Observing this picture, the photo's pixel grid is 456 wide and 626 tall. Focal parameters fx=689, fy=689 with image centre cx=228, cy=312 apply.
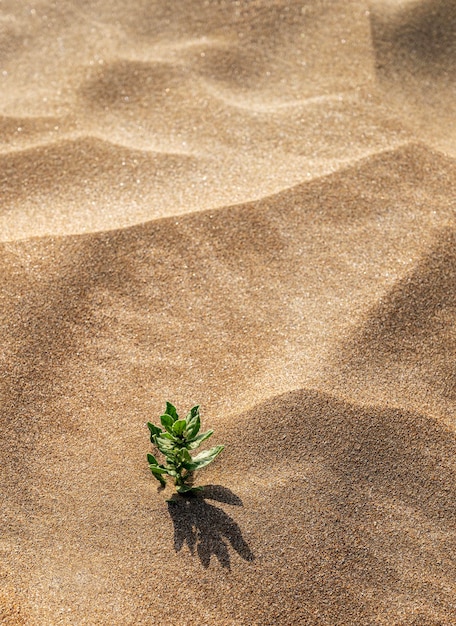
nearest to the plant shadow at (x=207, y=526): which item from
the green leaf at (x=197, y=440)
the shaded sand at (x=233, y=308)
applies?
the shaded sand at (x=233, y=308)

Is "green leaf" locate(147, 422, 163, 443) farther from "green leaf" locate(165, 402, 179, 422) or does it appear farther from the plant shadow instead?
the plant shadow

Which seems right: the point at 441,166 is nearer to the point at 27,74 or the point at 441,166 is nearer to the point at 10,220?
the point at 10,220

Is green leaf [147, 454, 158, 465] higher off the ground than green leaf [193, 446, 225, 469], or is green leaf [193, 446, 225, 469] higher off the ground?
green leaf [147, 454, 158, 465]

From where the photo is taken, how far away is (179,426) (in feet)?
4.93

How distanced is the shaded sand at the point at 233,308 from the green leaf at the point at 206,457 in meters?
0.07

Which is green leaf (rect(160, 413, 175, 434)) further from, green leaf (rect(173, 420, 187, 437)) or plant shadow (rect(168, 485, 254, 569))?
plant shadow (rect(168, 485, 254, 569))

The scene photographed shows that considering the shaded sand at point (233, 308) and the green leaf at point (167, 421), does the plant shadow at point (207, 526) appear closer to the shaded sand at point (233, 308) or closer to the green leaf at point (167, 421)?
the shaded sand at point (233, 308)

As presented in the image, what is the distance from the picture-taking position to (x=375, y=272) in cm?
191

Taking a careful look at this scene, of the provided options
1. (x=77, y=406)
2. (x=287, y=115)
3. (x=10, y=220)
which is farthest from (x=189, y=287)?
(x=287, y=115)

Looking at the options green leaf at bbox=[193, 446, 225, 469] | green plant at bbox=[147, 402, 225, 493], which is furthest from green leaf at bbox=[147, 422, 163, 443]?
green leaf at bbox=[193, 446, 225, 469]

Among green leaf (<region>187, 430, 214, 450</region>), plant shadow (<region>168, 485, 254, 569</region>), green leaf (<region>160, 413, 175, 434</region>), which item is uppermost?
green leaf (<region>160, 413, 175, 434</region>)

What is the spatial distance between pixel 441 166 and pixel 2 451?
1.53 m

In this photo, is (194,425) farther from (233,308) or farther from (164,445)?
(233,308)

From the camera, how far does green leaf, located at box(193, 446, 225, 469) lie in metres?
1.52
